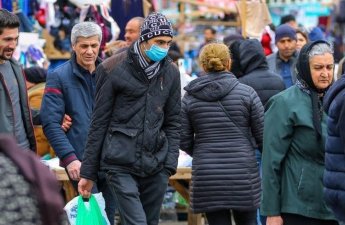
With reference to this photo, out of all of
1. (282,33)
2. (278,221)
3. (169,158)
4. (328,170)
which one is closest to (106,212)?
(169,158)

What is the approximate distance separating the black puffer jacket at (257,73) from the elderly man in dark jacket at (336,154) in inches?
143

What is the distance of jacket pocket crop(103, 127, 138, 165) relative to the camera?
7.15 meters

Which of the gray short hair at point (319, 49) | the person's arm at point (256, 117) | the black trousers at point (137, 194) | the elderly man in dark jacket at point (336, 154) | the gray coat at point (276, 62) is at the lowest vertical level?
the gray coat at point (276, 62)

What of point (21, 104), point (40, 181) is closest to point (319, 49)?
point (21, 104)

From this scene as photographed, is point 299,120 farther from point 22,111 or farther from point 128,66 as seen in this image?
point 22,111

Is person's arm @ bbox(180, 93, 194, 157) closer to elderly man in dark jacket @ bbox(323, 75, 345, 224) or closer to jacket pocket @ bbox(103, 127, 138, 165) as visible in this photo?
jacket pocket @ bbox(103, 127, 138, 165)

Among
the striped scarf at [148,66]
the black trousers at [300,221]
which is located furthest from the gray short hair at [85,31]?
the black trousers at [300,221]

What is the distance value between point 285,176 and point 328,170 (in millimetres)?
816

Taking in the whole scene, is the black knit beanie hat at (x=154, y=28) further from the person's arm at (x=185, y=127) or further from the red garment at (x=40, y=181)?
the red garment at (x=40, y=181)

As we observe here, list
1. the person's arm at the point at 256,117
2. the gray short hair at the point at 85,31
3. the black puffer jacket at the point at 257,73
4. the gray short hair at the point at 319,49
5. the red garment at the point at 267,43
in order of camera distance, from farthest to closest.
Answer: the red garment at the point at 267,43, the black puffer jacket at the point at 257,73, the gray short hair at the point at 85,31, the person's arm at the point at 256,117, the gray short hair at the point at 319,49

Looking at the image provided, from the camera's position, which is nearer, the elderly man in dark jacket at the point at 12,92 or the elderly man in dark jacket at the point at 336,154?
the elderly man in dark jacket at the point at 336,154

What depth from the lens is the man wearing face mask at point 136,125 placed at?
23.6 feet

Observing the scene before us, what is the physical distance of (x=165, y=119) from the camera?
24.4 feet

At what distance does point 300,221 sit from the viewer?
6691 millimetres
